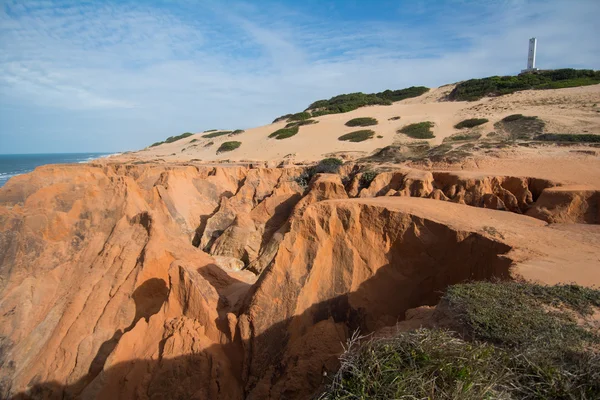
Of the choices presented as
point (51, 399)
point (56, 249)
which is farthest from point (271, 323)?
point (56, 249)

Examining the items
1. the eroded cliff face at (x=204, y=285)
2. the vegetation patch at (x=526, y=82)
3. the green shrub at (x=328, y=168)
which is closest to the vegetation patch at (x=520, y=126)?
the vegetation patch at (x=526, y=82)

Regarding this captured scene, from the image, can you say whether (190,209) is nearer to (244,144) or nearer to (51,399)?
(51,399)

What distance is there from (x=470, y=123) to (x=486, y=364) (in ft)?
101

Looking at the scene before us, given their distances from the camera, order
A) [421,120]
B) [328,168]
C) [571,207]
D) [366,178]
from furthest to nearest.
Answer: [421,120]
[328,168]
[366,178]
[571,207]

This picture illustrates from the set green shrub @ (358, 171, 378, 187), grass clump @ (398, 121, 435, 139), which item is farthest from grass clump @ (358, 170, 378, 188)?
grass clump @ (398, 121, 435, 139)

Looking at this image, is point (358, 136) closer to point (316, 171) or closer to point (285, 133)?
point (285, 133)

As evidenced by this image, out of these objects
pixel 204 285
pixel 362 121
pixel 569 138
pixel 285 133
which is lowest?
pixel 569 138

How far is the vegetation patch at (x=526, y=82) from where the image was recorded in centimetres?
3150

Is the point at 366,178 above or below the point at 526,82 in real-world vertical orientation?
below

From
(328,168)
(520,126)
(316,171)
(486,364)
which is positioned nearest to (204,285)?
(486,364)

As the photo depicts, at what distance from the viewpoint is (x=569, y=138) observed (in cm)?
1950

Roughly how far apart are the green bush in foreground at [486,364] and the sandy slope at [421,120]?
17.3 metres

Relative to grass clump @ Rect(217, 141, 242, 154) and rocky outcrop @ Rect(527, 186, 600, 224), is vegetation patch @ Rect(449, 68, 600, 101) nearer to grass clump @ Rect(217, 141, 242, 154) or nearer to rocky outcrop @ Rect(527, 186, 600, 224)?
grass clump @ Rect(217, 141, 242, 154)

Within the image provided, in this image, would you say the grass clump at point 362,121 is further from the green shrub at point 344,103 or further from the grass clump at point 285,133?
the green shrub at point 344,103
